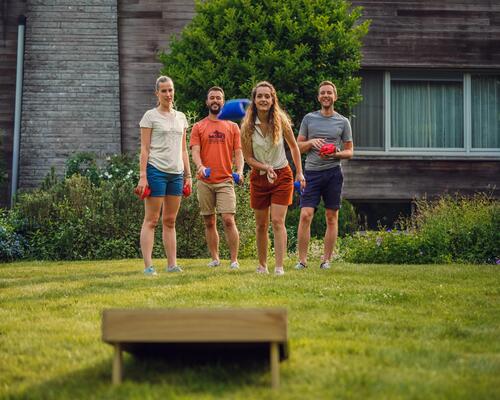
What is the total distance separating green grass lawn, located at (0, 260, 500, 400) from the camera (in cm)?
466

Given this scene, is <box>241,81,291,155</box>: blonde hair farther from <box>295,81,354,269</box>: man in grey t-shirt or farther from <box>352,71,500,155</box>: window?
<box>352,71,500,155</box>: window

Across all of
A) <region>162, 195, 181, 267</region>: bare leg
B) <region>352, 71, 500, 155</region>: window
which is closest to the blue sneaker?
<region>162, 195, 181, 267</region>: bare leg

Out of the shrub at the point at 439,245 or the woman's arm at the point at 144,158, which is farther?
the shrub at the point at 439,245

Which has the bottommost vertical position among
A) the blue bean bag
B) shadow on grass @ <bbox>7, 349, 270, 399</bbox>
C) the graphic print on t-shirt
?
shadow on grass @ <bbox>7, 349, 270, 399</bbox>

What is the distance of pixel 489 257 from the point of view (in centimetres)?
1197

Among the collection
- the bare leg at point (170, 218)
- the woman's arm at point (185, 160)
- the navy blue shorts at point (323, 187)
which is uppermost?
the woman's arm at point (185, 160)

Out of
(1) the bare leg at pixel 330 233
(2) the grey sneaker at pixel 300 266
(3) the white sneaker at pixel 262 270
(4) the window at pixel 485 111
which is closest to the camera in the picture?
(3) the white sneaker at pixel 262 270

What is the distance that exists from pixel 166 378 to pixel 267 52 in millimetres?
10984

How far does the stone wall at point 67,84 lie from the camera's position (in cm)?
1770

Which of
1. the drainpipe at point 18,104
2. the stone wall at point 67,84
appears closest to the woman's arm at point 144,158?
the stone wall at point 67,84

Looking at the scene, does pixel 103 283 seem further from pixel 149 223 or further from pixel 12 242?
pixel 12 242

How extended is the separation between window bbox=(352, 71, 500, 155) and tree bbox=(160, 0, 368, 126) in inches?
121

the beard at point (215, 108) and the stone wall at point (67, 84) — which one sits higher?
the stone wall at point (67, 84)

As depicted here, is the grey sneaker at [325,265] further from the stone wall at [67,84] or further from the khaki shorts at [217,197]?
the stone wall at [67,84]
